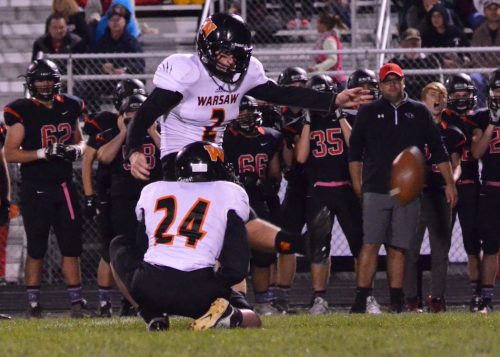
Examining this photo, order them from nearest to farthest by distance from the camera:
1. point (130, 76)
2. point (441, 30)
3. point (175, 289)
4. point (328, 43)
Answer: point (175, 289) < point (130, 76) < point (328, 43) < point (441, 30)

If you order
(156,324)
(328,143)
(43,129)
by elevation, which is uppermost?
(43,129)

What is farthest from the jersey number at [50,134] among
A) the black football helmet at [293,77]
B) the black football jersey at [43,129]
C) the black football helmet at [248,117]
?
the black football helmet at [293,77]

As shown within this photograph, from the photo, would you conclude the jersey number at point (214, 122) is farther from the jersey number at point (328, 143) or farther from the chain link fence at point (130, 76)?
the chain link fence at point (130, 76)

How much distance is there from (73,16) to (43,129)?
4.15 m

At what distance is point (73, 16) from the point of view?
14219mm

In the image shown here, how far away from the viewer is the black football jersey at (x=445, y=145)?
10117 millimetres

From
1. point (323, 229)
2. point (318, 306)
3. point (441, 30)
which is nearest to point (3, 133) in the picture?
point (323, 229)

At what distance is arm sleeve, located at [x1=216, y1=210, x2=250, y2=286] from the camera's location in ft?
22.2

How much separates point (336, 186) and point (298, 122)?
0.75 meters

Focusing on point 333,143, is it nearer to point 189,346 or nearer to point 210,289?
point 210,289

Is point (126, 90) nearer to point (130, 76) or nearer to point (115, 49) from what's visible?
point (130, 76)

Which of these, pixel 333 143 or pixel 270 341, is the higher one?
pixel 333 143

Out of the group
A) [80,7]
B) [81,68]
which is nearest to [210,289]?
[81,68]

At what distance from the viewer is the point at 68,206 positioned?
33.3 feet
